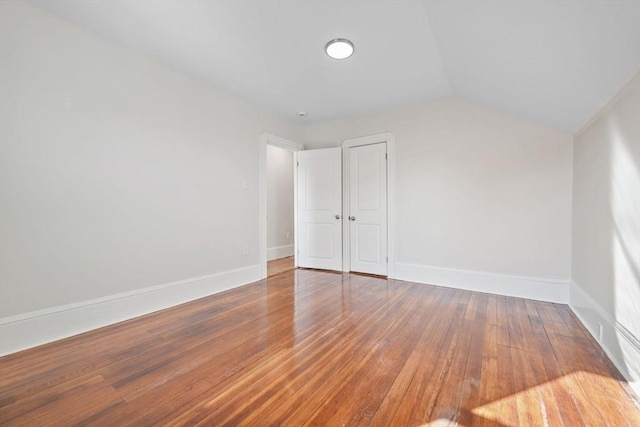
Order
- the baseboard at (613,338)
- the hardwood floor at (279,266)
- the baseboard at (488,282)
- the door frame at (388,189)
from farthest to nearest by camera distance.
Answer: the hardwood floor at (279,266) → the door frame at (388,189) → the baseboard at (488,282) → the baseboard at (613,338)

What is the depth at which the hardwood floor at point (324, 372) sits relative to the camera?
1364 millimetres

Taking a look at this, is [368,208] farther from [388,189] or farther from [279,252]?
[279,252]

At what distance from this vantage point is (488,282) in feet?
11.1

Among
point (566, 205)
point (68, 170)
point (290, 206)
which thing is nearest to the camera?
point (68, 170)

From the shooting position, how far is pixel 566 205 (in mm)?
3016

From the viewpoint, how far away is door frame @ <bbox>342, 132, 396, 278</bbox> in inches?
161

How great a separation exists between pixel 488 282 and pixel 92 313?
13.7 ft

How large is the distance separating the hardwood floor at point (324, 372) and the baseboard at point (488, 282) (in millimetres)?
416

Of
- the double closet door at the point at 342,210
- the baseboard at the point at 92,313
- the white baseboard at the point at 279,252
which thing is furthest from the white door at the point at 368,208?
the baseboard at the point at 92,313

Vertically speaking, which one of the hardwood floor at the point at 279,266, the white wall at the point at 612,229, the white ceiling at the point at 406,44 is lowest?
the hardwood floor at the point at 279,266

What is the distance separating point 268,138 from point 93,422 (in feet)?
11.8

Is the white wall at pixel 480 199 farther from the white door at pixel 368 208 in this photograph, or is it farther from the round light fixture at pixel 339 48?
the round light fixture at pixel 339 48

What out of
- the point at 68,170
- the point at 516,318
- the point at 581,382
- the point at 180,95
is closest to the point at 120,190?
the point at 68,170

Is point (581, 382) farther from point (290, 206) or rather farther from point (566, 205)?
point (290, 206)
